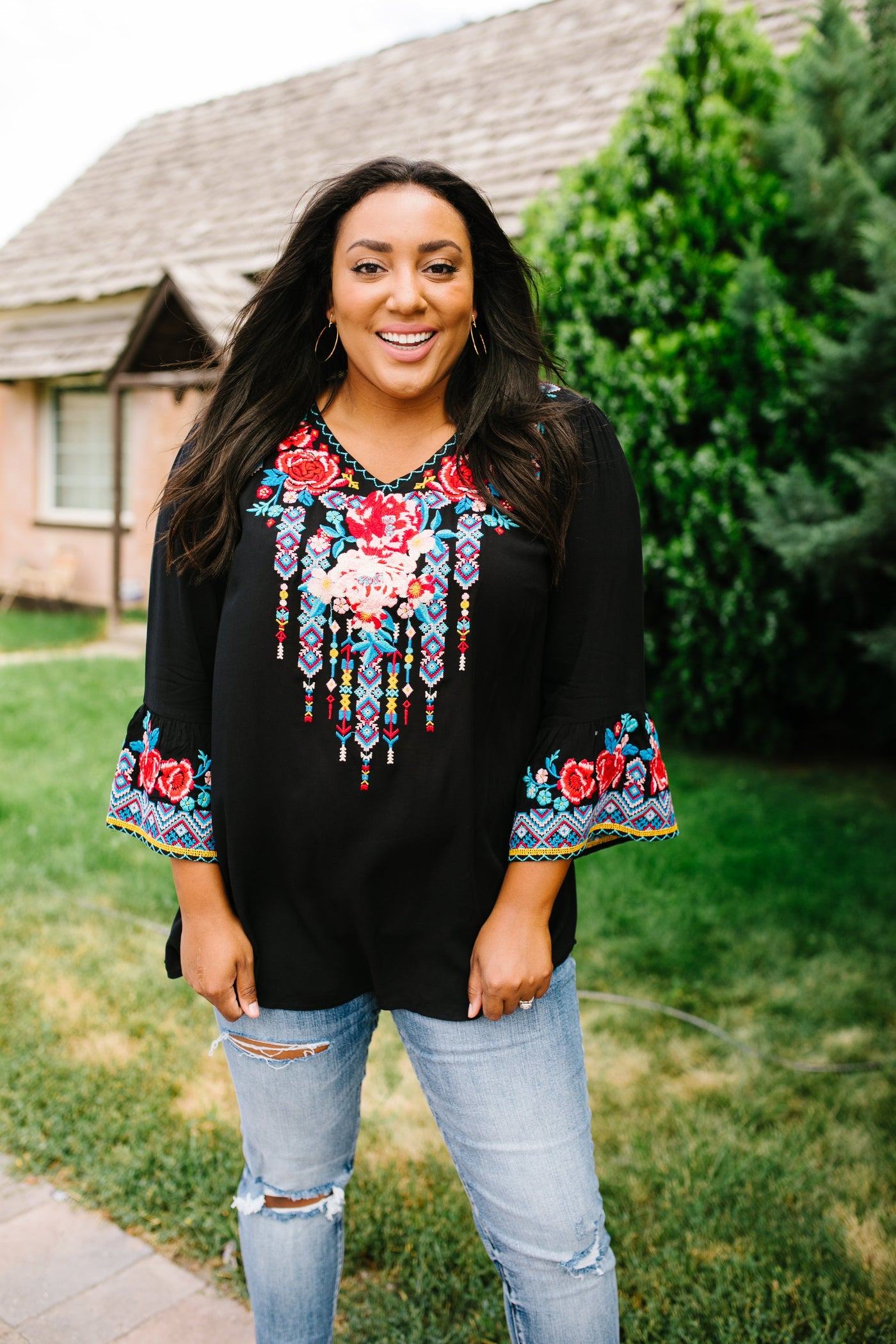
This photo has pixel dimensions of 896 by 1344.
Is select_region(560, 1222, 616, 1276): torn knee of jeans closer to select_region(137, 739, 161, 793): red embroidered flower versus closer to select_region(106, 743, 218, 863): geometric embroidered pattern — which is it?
select_region(106, 743, 218, 863): geometric embroidered pattern

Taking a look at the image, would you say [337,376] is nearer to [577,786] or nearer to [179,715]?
[179,715]

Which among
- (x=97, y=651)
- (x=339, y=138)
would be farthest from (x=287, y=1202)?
(x=339, y=138)

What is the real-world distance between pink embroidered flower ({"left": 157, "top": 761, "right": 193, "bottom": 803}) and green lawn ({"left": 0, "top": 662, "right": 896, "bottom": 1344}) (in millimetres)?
1326

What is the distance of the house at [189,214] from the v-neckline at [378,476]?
24.8 feet

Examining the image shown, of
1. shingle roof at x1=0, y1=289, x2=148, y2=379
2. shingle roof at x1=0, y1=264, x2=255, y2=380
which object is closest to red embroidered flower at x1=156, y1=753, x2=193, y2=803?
A: shingle roof at x1=0, y1=264, x2=255, y2=380

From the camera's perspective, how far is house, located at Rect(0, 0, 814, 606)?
9.54m

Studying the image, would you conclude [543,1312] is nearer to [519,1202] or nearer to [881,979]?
[519,1202]

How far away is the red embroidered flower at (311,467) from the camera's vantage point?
61.1 inches

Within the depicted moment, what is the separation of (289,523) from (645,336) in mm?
4600

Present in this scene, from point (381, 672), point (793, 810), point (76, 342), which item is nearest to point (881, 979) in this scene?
point (793, 810)

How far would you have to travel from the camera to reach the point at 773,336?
5414 millimetres

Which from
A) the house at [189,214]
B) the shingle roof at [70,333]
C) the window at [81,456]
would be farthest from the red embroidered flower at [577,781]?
the window at [81,456]

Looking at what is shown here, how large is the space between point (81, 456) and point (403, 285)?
12.2m

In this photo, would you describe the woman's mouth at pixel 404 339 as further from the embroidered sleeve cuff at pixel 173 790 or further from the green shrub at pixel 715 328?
the green shrub at pixel 715 328
